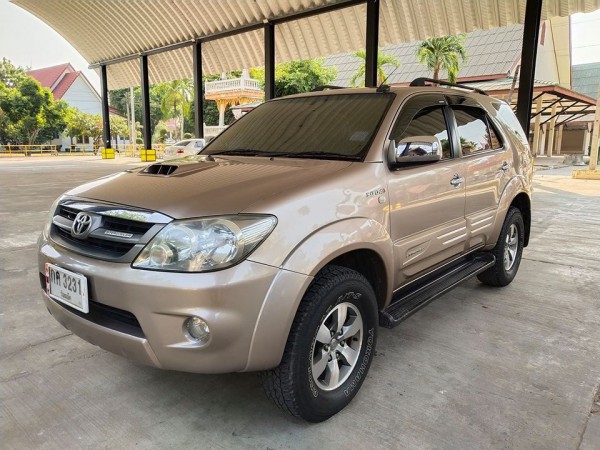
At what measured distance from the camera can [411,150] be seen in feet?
8.70

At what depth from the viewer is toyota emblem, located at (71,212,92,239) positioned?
218 centimetres

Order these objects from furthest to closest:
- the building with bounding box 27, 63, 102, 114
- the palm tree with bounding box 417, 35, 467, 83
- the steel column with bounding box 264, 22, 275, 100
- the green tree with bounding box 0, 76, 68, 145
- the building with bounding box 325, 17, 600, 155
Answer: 1. the building with bounding box 27, 63, 102, 114
2. the green tree with bounding box 0, 76, 68, 145
3. the building with bounding box 325, 17, 600, 155
4. the palm tree with bounding box 417, 35, 467, 83
5. the steel column with bounding box 264, 22, 275, 100

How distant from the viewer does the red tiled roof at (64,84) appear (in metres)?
47.7

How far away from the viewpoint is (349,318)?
2.41 m

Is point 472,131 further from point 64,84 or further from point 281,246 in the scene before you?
point 64,84

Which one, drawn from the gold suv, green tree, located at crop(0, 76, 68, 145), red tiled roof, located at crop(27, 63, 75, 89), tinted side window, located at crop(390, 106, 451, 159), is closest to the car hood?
the gold suv

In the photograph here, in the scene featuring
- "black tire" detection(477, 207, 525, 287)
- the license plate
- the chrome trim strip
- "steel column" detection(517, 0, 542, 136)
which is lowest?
"black tire" detection(477, 207, 525, 287)

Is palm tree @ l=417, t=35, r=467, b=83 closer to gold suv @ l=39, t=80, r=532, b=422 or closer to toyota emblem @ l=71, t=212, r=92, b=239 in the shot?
gold suv @ l=39, t=80, r=532, b=422

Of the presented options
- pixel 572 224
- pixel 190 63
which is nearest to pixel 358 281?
pixel 572 224

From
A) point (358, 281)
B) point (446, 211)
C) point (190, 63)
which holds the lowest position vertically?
point (358, 281)

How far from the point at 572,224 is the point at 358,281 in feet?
22.5

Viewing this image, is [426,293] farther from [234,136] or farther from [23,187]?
[23,187]

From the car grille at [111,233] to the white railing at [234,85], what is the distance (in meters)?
33.9

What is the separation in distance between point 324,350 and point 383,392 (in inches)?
20.3
